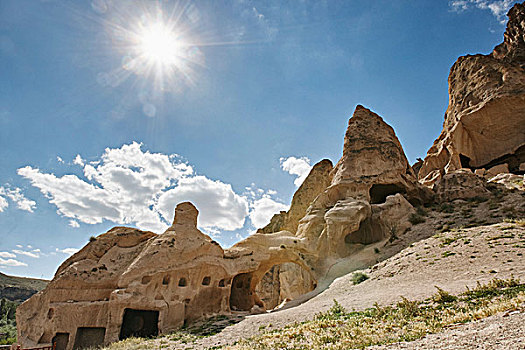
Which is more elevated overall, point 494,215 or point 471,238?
point 494,215

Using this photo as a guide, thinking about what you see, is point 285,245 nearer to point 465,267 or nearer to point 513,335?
point 465,267

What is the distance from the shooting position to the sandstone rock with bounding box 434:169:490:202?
70.6ft

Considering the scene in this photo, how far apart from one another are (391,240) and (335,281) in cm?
460

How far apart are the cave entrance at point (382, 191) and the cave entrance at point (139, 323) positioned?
18432 millimetres

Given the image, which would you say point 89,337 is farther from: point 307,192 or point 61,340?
point 307,192

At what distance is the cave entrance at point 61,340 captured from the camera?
16094mm

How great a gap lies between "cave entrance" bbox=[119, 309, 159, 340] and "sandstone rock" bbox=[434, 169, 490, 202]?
21500 millimetres

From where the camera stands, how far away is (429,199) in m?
24.0

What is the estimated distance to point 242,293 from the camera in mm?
23203

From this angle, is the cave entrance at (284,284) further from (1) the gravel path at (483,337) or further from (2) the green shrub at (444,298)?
(1) the gravel path at (483,337)

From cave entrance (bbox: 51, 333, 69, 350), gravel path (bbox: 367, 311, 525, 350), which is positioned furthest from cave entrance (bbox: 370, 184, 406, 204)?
cave entrance (bbox: 51, 333, 69, 350)

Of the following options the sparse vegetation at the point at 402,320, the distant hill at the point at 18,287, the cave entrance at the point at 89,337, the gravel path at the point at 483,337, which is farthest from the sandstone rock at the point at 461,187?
the distant hill at the point at 18,287

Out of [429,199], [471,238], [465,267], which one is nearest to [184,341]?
[465,267]

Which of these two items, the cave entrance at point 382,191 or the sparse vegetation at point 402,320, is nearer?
the sparse vegetation at point 402,320
